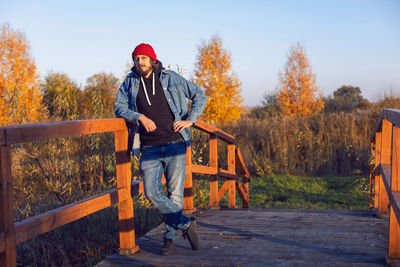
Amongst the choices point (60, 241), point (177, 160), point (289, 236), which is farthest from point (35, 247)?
point (289, 236)

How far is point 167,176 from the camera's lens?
3.40 metres

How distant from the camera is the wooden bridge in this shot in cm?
216

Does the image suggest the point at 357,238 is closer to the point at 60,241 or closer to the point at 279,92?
the point at 60,241

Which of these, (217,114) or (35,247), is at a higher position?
(217,114)

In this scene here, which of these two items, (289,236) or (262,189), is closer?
(289,236)

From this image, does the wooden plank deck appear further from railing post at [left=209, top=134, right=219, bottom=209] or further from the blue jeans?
railing post at [left=209, top=134, right=219, bottom=209]

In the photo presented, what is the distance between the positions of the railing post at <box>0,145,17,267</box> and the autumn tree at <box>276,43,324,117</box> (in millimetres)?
23879

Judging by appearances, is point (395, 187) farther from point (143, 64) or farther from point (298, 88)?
point (298, 88)

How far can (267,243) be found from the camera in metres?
3.58

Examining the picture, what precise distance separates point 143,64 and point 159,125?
1.67 ft

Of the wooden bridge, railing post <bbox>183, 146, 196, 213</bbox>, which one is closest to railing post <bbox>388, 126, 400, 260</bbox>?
the wooden bridge

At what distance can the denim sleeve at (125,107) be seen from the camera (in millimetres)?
3158

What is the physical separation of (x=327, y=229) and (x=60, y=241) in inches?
134

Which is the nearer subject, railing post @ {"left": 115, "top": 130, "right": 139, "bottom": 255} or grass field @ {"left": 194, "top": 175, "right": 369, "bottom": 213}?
railing post @ {"left": 115, "top": 130, "right": 139, "bottom": 255}
